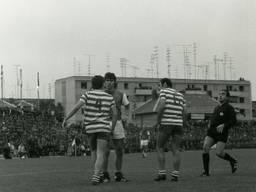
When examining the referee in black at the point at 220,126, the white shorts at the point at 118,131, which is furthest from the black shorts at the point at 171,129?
the referee in black at the point at 220,126

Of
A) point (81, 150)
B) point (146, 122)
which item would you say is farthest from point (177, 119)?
point (146, 122)

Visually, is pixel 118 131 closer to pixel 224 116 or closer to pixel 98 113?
pixel 98 113

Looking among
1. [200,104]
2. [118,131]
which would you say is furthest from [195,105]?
[118,131]

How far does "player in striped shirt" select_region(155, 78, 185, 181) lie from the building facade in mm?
100840

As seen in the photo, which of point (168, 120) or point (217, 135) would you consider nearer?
point (168, 120)

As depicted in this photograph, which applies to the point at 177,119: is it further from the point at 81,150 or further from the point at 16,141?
the point at 16,141

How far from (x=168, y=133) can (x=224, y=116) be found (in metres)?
2.10

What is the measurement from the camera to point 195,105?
112 meters

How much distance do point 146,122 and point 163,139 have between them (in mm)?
95117

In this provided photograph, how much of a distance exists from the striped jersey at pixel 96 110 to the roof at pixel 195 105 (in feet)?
314

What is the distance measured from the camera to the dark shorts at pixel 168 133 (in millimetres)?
11815

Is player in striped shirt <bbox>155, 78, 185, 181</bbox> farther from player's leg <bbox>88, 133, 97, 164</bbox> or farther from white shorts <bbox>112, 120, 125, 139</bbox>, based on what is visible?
player's leg <bbox>88, 133, 97, 164</bbox>

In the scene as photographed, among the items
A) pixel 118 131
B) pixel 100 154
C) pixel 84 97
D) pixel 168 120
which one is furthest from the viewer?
pixel 118 131

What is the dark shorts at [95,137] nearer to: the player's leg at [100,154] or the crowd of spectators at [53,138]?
the player's leg at [100,154]
